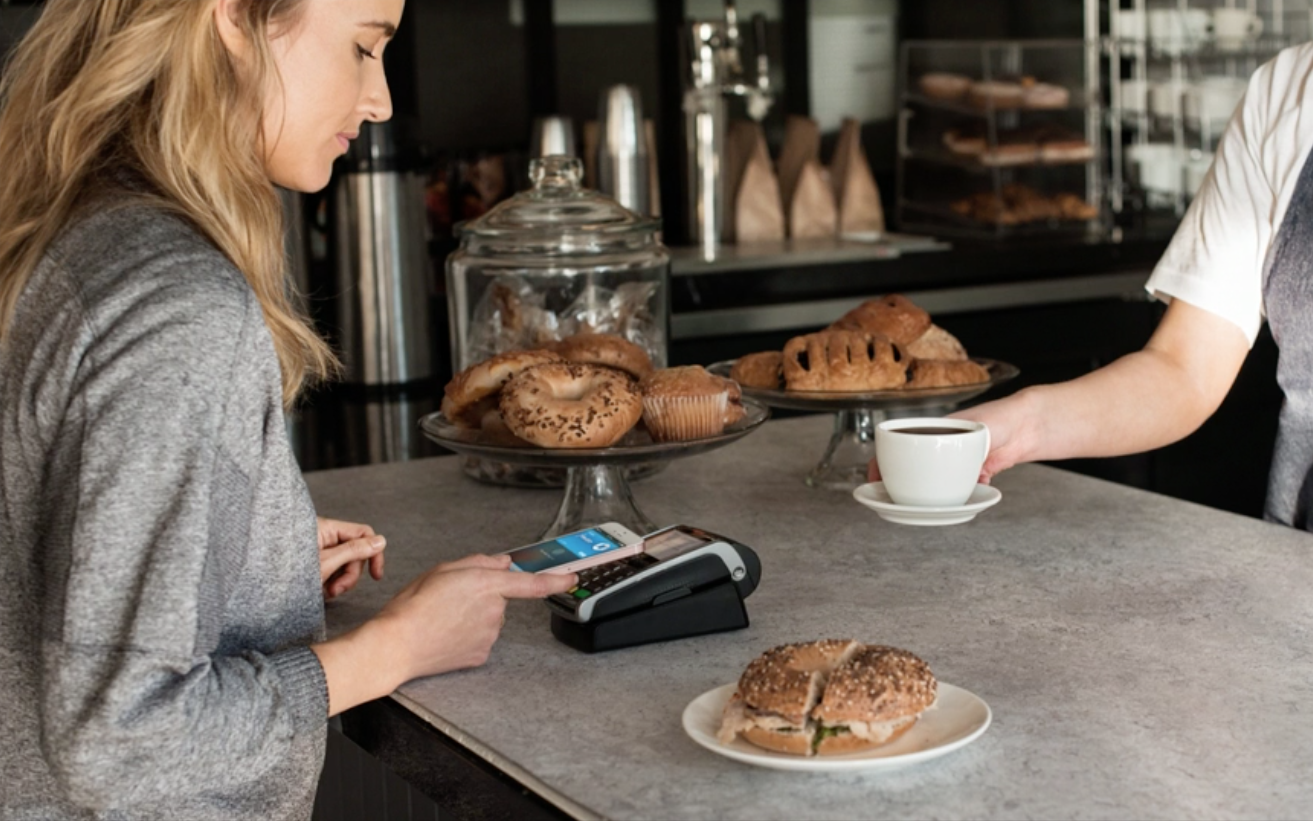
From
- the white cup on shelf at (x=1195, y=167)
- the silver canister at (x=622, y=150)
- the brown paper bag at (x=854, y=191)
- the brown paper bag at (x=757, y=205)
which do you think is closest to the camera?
the silver canister at (x=622, y=150)

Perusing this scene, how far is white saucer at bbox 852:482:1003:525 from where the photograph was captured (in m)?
1.35

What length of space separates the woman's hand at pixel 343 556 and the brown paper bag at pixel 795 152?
2401 mm

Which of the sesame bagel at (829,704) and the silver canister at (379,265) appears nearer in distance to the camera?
the sesame bagel at (829,704)

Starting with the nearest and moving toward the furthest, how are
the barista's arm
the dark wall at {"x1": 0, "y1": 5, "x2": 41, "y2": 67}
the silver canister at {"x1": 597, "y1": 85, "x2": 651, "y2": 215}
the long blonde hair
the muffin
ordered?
the long blonde hair < the muffin < the barista's arm < the dark wall at {"x1": 0, "y1": 5, "x2": 41, "y2": 67} < the silver canister at {"x1": 597, "y1": 85, "x2": 651, "y2": 215}

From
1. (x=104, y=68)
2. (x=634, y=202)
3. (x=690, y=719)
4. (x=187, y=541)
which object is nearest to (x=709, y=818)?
(x=690, y=719)

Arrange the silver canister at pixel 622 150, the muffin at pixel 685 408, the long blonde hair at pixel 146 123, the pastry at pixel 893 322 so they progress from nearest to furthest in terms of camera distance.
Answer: the long blonde hair at pixel 146 123 < the muffin at pixel 685 408 < the pastry at pixel 893 322 < the silver canister at pixel 622 150

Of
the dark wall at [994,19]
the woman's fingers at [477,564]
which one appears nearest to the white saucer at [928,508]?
the woman's fingers at [477,564]

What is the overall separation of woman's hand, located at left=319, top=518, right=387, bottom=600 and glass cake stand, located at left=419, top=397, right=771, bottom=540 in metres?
0.12

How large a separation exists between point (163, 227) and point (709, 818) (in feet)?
1.58

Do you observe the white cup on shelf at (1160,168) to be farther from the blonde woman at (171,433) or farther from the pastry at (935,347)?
the blonde woman at (171,433)

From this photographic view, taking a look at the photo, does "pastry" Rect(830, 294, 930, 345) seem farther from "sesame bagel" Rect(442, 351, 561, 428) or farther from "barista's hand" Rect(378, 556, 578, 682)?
"barista's hand" Rect(378, 556, 578, 682)

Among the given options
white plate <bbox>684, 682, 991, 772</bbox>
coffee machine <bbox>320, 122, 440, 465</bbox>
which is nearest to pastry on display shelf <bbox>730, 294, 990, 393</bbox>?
white plate <bbox>684, 682, 991, 772</bbox>

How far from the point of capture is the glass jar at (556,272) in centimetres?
182

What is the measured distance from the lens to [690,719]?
3.22ft
